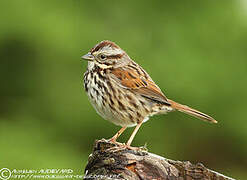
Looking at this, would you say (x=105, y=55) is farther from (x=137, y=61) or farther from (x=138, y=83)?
(x=137, y=61)

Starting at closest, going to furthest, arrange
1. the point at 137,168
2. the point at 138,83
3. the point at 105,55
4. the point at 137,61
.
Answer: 1. the point at 137,168
2. the point at 105,55
3. the point at 138,83
4. the point at 137,61

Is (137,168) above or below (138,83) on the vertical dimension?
below

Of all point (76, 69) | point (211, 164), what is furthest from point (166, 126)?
point (76, 69)

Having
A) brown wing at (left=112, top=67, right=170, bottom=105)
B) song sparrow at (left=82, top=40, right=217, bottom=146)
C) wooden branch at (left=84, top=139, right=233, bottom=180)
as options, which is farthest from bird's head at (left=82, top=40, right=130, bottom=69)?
wooden branch at (left=84, top=139, right=233, bottom=180)

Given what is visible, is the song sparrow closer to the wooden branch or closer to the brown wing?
the brown wing

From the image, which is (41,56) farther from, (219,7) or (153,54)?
(219,7)

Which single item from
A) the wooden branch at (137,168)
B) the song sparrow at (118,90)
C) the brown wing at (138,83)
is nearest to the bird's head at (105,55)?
A: the song sparrow at (118,90)

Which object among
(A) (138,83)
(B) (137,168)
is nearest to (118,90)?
(A) (138,83)
